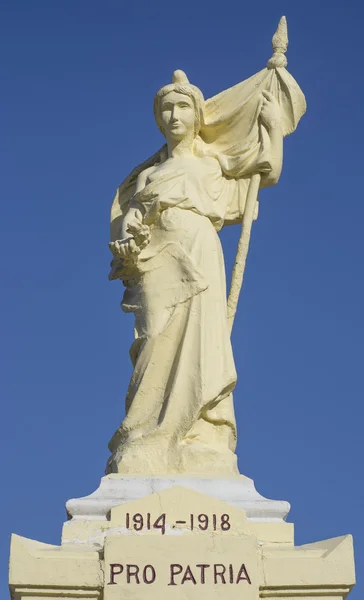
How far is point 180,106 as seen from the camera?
12.0 m

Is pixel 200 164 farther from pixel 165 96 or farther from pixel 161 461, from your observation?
pixel 161 461

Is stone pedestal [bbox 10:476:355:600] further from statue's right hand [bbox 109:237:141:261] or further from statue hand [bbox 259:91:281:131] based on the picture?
statue hand [bbox 259:91:281:131]

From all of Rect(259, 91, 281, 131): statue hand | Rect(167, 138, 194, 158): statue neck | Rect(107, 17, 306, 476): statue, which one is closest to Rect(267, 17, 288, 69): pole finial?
Rect(107, 17, 306, 476): statue

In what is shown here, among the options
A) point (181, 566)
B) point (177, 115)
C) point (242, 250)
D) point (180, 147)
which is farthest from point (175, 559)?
point (177, 115)

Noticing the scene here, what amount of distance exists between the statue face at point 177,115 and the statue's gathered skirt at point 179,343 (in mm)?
444

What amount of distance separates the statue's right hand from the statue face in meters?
1.46

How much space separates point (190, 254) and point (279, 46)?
2739mm

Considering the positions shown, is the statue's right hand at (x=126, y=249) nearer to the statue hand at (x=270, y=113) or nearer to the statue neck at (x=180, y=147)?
the statue neck at (x=180, y=147)

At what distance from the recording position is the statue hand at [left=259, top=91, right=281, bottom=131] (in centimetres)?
1209

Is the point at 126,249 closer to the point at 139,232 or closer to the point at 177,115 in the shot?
the point at 139,232

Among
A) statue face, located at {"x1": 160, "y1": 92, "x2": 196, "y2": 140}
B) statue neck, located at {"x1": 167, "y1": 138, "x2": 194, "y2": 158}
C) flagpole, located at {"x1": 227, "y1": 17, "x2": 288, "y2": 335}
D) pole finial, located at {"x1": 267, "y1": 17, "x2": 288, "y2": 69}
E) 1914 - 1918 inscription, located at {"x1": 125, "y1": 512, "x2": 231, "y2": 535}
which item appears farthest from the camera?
pole finial, located at {"x1": 267, "y1": 17, "x2": 288, "y2": 69}

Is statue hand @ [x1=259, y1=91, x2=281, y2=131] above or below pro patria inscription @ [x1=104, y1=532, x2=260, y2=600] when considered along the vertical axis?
above

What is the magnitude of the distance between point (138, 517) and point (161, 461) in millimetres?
806

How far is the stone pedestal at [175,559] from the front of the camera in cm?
922
